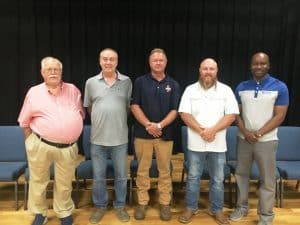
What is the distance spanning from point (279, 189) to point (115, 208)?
1882 mm

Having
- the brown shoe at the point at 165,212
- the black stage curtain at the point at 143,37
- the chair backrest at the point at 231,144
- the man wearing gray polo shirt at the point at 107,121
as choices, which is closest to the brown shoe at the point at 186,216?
the brown shoe at the point at 165,212

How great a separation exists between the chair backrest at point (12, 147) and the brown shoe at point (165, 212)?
1728mm

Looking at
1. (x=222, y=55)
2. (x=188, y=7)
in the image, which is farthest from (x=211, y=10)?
(x=222, y=55)

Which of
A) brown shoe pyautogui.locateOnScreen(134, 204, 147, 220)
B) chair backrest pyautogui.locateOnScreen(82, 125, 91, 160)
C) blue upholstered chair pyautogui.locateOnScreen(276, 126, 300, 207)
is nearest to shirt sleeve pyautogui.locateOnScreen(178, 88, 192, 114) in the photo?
brown shoe pyautogui.locateOnScreen(134, 204, 147, 220)

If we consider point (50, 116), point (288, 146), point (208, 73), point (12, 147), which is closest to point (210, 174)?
point (208, 73)

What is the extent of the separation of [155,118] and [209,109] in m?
0.53

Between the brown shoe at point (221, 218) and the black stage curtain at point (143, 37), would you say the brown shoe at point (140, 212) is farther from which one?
the black stage curtain at point (143, 37)

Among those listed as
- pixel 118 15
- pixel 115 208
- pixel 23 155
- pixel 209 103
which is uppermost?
pixel 118 15

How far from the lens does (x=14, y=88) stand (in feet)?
19.6

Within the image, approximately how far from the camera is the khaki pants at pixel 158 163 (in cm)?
350

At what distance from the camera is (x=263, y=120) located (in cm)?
333

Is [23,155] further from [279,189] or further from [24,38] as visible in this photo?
[279,189]

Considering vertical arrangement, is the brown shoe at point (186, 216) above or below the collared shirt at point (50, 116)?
below

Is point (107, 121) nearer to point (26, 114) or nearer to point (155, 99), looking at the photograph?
point (155, 99)
